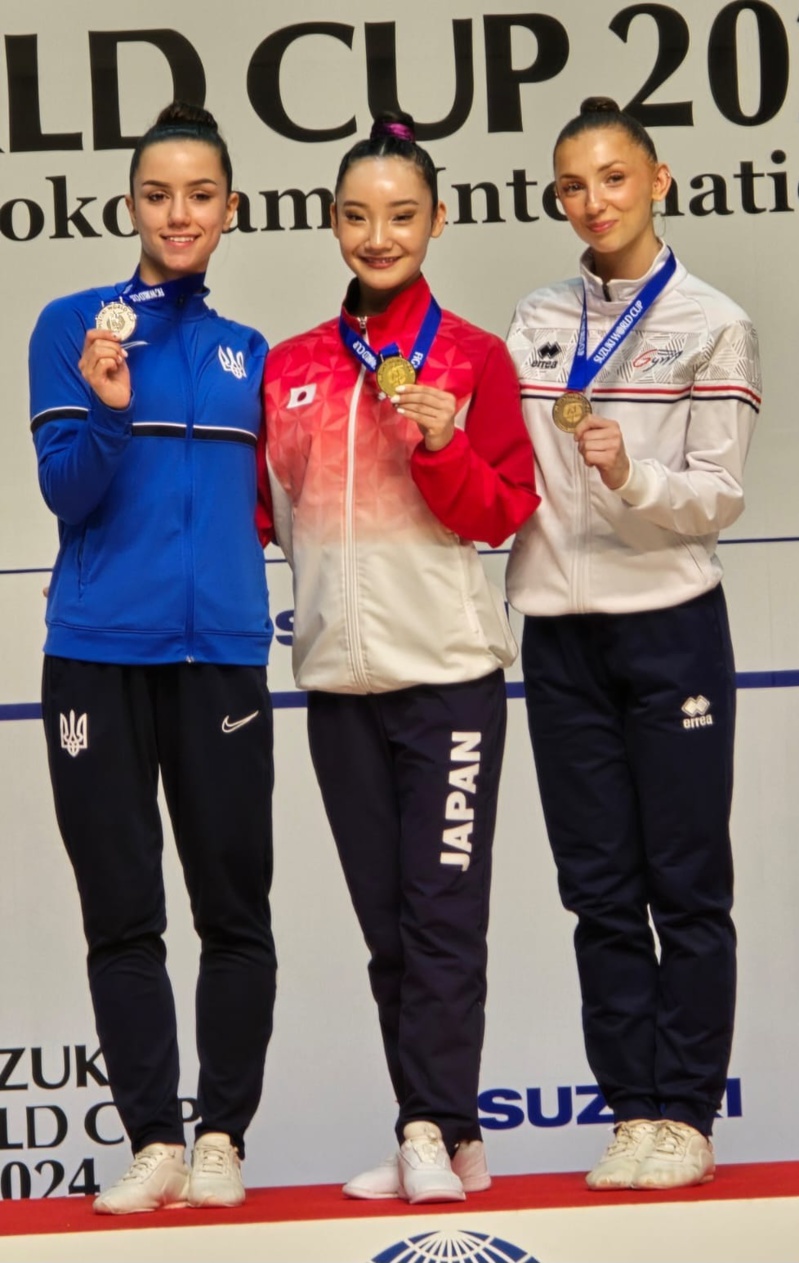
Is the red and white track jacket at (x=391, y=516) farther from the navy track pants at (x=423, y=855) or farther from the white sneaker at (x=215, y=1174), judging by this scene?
the white sneaker at (x=215, y=1174)

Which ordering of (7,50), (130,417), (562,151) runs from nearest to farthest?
(130,417) < (562,151) < (7,50)

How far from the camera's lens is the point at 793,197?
11.1 ft

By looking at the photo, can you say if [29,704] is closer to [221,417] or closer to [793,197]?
[221,417]

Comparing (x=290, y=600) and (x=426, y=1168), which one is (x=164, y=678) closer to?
(x=426, y=1168)

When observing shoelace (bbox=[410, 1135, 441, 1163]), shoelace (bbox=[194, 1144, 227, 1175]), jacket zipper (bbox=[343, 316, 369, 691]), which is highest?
jacket zipper (bbox=[343, 316, 369, 691])

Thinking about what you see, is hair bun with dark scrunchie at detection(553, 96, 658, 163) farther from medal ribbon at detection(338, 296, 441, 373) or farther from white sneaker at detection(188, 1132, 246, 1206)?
white sneaker at detection(188, 1132, 246, 1206)

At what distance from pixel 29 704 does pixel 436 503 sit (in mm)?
1374

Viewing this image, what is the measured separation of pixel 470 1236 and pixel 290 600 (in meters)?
1.50

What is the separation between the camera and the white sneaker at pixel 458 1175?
7.54 ft

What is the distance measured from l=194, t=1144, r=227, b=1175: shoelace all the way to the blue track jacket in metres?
0.62

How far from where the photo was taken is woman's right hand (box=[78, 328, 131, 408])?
2.17 meters

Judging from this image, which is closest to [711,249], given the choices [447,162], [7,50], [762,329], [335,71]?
[762,329]

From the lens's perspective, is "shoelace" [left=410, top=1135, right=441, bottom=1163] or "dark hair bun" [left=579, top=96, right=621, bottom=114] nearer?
"shoelace" [left=410, top=1135, right=441, bottom=1163]

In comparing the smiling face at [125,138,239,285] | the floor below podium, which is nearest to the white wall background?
the smiling face at [125,138,239,285]
